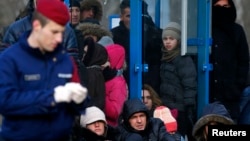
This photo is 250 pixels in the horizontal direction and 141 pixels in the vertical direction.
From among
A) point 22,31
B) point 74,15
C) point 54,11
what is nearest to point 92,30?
point 74,15

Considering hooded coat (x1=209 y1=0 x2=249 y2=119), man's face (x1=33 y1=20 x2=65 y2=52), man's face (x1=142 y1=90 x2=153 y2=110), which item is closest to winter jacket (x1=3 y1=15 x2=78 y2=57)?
man's face (x1=33 y1=20 x2=65 y2=52)

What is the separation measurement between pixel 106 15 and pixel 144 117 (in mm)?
1503

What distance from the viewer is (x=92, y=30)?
8.35 meters

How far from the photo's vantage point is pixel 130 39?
8.64 m

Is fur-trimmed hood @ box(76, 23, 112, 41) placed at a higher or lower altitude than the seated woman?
higher

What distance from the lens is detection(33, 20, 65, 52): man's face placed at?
5262mm

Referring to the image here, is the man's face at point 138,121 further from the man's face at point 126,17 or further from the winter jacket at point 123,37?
the man's face at point 126,17

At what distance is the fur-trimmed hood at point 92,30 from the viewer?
326 inches

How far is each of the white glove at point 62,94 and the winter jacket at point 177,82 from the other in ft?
13.0

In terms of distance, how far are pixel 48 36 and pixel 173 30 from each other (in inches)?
159

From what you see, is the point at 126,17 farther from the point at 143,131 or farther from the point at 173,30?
the point at 143,131

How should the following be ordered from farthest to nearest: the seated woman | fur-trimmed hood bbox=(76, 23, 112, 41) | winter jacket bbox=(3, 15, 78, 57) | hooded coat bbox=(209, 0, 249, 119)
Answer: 1. hooded coat bbox=(209, 0, 249, 119)
2. fur-trimmed hood bbox=(76, 23, 112, 41)
3. the seated woman
4. winter jacket bbox=(3, 15, 78, 57)

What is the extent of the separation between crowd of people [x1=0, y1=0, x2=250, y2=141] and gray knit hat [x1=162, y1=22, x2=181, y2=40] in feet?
0.04

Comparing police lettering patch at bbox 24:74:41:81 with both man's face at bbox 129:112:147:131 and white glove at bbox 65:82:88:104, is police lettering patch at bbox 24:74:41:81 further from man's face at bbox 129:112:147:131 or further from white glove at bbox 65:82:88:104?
man's face at bbox 129:112:147:131
